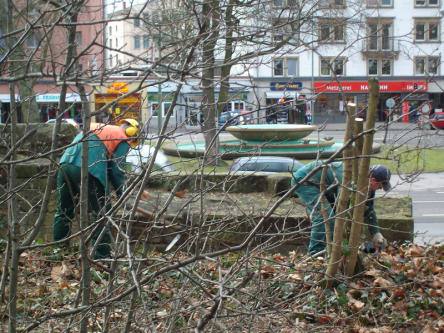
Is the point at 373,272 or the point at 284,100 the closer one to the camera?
the point at 284,100

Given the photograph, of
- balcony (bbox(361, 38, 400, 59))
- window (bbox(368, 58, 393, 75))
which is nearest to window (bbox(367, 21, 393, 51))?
balcony (bbox(361, 38, 400, 59))

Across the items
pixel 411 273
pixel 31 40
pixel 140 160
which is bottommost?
pixel 411 273

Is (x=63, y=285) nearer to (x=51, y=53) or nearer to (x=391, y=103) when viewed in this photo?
(x=51, y=53)

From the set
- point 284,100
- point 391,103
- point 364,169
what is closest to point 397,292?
point 364,169

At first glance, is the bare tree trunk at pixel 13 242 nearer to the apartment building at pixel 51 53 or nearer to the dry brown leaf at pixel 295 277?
the apartment building at pixel 51 53

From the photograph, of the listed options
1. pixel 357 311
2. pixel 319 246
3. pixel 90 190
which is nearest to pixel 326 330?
pixel 357 311

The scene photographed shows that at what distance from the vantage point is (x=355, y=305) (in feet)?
13.7

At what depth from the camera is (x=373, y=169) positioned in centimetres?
525

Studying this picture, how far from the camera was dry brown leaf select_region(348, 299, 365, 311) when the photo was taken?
4.15 meters

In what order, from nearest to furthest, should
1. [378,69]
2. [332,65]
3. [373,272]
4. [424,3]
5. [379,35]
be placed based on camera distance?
[332,65], [373,272], [379,35], [424,3], [378,69]

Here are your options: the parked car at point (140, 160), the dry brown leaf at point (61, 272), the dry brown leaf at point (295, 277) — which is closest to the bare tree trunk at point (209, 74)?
the parked car at point (140, 160)

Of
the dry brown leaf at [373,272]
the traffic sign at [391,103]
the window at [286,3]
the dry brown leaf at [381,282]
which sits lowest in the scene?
the dry brown leaf at [381,282]

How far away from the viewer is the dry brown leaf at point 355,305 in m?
4.15

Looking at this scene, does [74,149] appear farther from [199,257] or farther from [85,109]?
[199,257]
